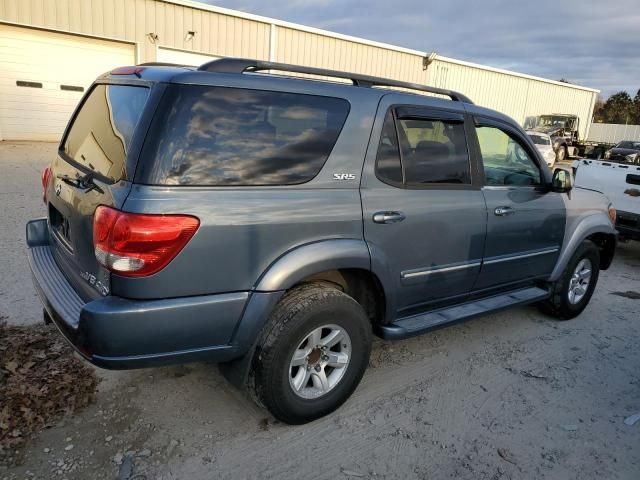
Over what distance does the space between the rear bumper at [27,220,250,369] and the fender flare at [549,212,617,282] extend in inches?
123

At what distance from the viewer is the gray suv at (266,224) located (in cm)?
228

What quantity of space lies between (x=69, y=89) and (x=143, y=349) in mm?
14266

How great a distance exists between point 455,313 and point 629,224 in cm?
462

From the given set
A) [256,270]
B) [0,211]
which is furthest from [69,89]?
[256,270]

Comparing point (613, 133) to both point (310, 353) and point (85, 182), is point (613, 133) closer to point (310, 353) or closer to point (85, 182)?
point (310, 353)

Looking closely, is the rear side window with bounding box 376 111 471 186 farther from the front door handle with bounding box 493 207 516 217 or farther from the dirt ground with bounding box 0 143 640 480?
the dirt ground with bounding box 0 143 640 480

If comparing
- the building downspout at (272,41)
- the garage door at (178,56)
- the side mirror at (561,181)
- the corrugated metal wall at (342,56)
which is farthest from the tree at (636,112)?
the side mirror at (561,181)

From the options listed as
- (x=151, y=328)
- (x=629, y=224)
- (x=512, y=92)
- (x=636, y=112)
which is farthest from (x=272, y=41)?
(x=636, y=112)

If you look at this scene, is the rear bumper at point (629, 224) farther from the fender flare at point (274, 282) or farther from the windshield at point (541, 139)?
the windshield at point (541, 139)

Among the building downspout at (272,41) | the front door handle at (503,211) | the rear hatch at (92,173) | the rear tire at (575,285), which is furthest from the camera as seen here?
the building downspout at (272,41)

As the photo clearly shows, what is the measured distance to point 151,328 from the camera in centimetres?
226

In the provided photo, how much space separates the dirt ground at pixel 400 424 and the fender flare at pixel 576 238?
0.64 meters

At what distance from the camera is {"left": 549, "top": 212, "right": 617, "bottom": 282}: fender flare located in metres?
4.39

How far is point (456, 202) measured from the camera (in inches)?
134
